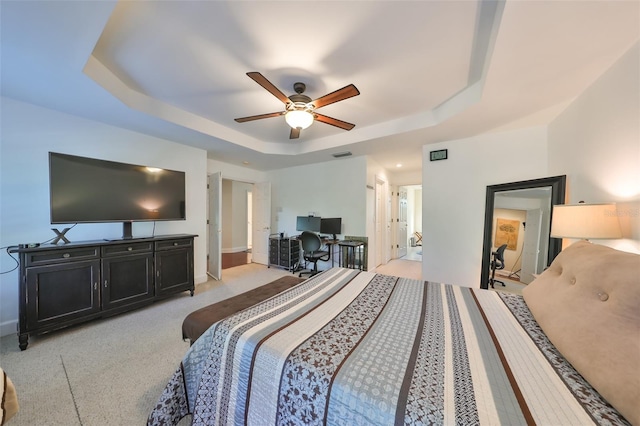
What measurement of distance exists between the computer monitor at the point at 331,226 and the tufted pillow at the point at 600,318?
336 cm

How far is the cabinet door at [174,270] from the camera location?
295 centimetres

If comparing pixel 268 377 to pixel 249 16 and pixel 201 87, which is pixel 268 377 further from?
pixel 201 87

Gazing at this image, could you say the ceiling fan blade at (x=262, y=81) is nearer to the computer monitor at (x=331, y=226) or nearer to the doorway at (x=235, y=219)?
the computer monitor at (x=331, y=226)

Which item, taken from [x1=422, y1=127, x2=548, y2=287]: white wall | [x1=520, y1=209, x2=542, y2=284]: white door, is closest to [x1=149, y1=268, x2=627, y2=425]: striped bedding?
[x1=520, y1=209, x2=542, y2=284]: white door

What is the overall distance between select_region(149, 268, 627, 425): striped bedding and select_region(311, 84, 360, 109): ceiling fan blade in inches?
65.4

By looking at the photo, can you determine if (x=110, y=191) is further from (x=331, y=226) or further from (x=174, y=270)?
(x=331, y=226)

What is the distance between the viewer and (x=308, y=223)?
15.8ft

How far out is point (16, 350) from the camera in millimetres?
1969

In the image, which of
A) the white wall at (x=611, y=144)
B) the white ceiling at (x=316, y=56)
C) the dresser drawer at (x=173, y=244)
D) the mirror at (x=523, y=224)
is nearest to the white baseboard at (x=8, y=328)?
the dresser drawer at (x=173, y=244)

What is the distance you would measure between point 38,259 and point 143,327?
3.75ft

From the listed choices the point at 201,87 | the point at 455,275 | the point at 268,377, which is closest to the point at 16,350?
the point at 268,377

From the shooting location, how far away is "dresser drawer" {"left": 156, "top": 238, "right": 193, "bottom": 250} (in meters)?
2.97

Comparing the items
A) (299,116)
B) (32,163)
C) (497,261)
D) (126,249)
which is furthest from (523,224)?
(32,163)

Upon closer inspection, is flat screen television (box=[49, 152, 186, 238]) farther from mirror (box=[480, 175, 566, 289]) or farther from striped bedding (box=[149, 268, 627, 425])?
mirror (box=[480, 175, 566, 289])
